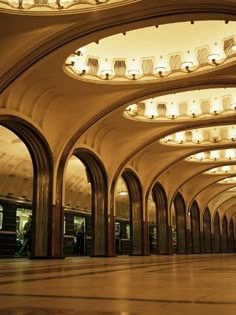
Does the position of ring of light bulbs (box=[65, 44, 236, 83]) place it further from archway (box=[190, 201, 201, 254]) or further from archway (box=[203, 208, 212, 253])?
archway (box=[203, 208, 212, 253])

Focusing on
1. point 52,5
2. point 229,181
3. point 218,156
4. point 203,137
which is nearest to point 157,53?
point 52,5

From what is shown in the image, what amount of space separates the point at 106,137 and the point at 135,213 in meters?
6.99

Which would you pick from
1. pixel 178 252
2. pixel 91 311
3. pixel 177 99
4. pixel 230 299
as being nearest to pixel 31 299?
pixel 91 311

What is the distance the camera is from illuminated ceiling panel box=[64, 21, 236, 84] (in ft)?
49.3

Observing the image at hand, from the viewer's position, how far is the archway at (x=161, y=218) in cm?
3062

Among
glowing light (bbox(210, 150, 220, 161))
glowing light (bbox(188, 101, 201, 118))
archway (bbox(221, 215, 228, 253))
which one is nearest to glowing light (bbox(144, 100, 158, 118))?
glowing light (bbox(188, 101, 201, 118))

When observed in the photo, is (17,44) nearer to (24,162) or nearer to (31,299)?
(31,299)

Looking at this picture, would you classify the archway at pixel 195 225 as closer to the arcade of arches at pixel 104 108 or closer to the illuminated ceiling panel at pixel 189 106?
the arcade of arches at pixel 104 108

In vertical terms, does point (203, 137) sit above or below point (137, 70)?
below

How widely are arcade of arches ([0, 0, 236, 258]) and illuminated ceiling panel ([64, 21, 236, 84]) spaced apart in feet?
0.12

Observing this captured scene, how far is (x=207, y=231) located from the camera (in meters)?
41.6

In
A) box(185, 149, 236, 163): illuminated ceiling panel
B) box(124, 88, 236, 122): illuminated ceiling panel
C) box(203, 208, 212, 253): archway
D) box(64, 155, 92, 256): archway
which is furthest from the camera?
box(203, 208, 212, 253): archway

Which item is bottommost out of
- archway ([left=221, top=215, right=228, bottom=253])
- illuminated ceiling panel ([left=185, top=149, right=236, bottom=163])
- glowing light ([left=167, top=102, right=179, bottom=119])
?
archway ([left=221, top=215, right=228, bottom=253])

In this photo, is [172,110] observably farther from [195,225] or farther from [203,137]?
[195,225]
